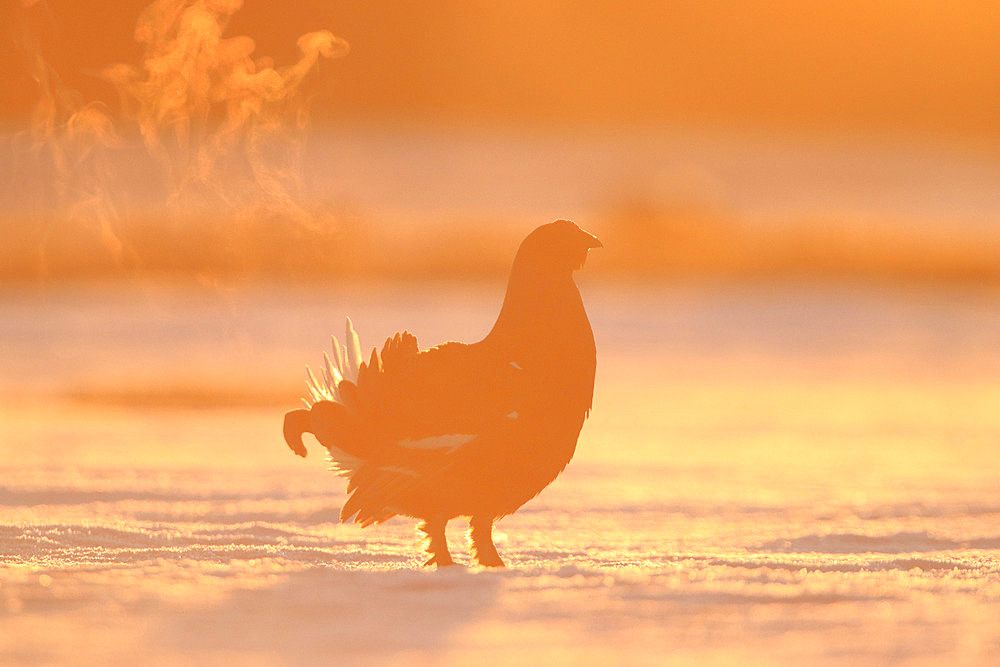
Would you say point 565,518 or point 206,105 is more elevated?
point 206,105

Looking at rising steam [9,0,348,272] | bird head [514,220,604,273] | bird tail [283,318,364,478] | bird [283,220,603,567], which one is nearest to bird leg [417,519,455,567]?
bird [283,220,603,567]

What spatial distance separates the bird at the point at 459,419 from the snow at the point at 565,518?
1.04 feet

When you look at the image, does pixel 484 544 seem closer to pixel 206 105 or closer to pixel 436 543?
pixel 436 543

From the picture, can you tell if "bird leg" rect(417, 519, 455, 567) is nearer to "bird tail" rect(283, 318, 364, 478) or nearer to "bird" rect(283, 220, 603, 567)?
"bird" rect(283, 220, 603, 567)

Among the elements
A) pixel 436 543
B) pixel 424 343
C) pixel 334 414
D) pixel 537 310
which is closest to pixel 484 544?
pixel 436 543

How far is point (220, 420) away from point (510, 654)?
23.6 feet

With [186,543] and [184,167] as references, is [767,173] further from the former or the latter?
[186,543]

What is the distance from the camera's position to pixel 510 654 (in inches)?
193

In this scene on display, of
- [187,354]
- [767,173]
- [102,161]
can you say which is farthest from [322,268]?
[767,173]

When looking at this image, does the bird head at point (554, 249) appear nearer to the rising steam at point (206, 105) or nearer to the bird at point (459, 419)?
the bird at point (459, 419)

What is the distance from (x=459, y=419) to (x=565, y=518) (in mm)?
2205

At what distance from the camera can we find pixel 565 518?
8203mm

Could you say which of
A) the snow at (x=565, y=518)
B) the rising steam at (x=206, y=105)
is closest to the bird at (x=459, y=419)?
the snow at (x=565, y=518)

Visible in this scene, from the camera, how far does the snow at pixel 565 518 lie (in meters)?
5.14
